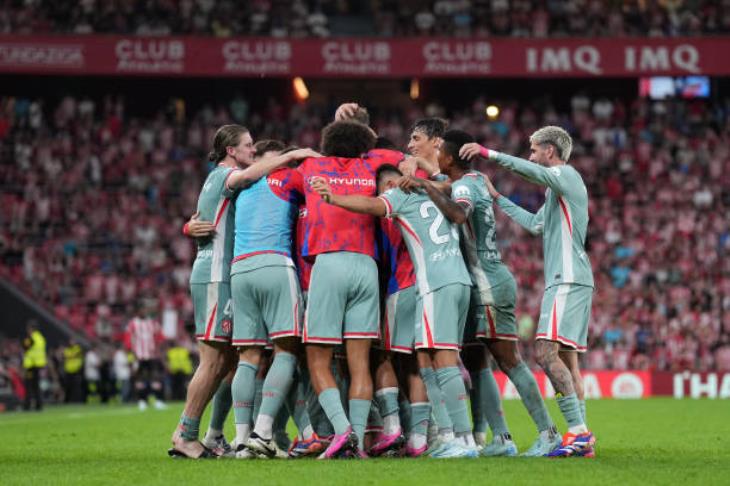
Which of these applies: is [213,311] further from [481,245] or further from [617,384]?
[617,384]

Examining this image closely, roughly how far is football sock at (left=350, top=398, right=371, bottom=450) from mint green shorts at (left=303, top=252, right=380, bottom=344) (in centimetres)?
49

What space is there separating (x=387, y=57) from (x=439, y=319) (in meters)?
24.9

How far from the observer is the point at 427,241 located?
10000 millimetres

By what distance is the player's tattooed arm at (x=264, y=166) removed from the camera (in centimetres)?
1001

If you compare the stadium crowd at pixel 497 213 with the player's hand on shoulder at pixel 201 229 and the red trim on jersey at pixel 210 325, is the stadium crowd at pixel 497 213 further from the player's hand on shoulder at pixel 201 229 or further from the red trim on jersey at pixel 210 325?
the red trim on jersey at pixel 210 325

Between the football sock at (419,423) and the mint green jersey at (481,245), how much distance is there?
1003 mm

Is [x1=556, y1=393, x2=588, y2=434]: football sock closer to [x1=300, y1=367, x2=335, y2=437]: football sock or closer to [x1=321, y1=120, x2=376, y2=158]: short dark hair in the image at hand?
[x1=300, y1=367, x2=335, y2=437]: football sock

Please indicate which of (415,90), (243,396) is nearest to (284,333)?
(243,396)

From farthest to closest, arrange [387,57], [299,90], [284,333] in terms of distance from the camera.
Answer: [299,90] < [387,57] < [284,333]

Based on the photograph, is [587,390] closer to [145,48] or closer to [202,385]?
[145,48]

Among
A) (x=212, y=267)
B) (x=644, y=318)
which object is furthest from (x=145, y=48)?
(x=212, y=267)

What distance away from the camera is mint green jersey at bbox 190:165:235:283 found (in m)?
10.5

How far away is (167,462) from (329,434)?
57.9 inches

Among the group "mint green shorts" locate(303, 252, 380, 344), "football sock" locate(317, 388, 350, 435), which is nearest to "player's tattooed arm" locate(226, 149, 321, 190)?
"mint green shorts" locate(303, 252, 380, 344)
